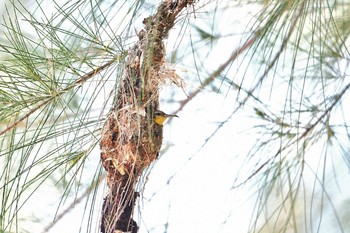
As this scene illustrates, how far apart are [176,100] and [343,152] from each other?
0.51 m

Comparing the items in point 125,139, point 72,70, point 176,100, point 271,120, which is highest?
point 176,100

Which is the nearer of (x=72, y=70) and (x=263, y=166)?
(x=72, y=70)

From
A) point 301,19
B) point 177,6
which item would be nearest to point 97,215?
point 177,6

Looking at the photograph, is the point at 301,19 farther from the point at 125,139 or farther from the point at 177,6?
the point at 125,139

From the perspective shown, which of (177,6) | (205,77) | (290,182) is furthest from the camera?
(205,77)

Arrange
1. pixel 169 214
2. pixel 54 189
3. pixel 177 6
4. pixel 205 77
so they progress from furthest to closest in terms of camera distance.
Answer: pixel 54 189, pixel 205 77, pixel 169 214, pixel 177 6

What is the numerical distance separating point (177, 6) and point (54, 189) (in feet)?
3.48

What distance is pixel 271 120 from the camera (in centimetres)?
179

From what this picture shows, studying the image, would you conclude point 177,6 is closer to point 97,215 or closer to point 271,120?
point 97,215

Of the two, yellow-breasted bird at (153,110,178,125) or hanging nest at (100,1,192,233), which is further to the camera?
yellow-breasted bird at (153,110,178,125)

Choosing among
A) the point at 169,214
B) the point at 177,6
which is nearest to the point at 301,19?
the point at 177,6

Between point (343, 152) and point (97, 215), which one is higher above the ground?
point (343, 152)

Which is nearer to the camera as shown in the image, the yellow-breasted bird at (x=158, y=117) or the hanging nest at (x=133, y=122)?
the hanging nest at (x=133, y=122)

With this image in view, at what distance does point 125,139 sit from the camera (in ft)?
4.20
